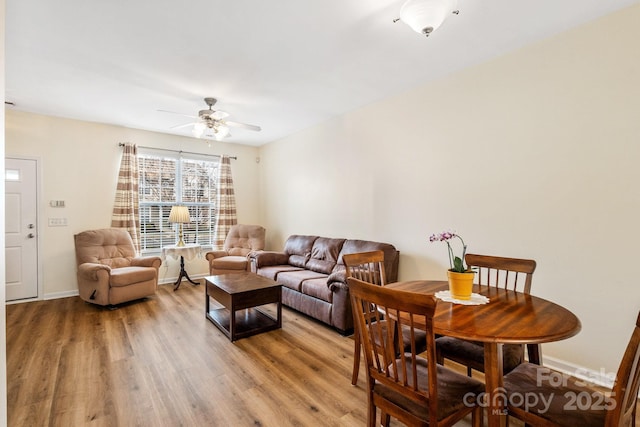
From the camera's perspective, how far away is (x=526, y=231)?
2543 millimetres

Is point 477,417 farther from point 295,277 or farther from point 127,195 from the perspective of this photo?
point 127,195

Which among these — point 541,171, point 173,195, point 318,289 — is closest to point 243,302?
point 318,289

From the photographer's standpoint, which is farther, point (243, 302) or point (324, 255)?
point (324, 255)

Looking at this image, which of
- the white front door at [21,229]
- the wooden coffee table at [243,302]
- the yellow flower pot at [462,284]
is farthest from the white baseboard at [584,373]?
the white front door at [21,229]

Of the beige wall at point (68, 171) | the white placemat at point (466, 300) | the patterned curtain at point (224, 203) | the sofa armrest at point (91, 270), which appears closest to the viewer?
the white placemat at point (466, 300)

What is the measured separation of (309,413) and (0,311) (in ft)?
5.54

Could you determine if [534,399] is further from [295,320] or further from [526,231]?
[295,320]

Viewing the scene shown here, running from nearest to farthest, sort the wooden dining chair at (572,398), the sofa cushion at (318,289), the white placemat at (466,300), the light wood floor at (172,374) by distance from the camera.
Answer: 1. the wooden dining chair at (572,398)
2. the white placemat at (466,300)
3. the light wood floor at (172,374)
4. the sofa cushion at (318,289)

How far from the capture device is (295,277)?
3.77m

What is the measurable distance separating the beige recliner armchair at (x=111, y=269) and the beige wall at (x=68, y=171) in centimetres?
37

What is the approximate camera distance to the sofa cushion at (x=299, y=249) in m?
4.46

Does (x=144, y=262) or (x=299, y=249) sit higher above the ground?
(x=299, y=249)

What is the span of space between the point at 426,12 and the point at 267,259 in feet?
11.8

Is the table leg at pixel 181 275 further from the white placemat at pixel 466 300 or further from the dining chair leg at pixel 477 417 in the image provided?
the dining chair leg at pixel 477 417
